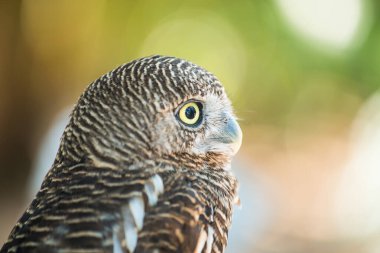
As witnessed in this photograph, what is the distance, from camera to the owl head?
105 inches

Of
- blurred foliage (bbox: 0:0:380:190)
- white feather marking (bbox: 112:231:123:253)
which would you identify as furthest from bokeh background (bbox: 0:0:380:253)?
white feather marking (bbox: 112:231:123:253)

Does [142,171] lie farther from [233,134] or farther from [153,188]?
[233,134]

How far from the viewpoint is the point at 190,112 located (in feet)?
9.49

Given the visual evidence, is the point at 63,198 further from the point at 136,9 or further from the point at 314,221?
the point at 314,221

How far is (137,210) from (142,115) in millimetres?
451

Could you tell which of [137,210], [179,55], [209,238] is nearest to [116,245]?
[137,210]

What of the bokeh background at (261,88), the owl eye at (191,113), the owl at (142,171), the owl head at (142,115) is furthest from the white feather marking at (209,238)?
the bokeh background at (261,88)

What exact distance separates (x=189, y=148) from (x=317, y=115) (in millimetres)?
8711

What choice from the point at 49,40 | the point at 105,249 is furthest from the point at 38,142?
the point at 105,249

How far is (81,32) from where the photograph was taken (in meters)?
8.44

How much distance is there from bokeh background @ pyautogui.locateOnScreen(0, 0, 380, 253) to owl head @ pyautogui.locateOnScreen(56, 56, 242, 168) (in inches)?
167

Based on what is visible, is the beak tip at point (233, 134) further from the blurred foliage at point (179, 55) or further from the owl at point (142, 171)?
the blurred foliage at point (179, 55)

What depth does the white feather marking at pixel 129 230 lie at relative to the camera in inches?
91.4

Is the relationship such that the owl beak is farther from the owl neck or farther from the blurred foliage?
the blurred foliage
